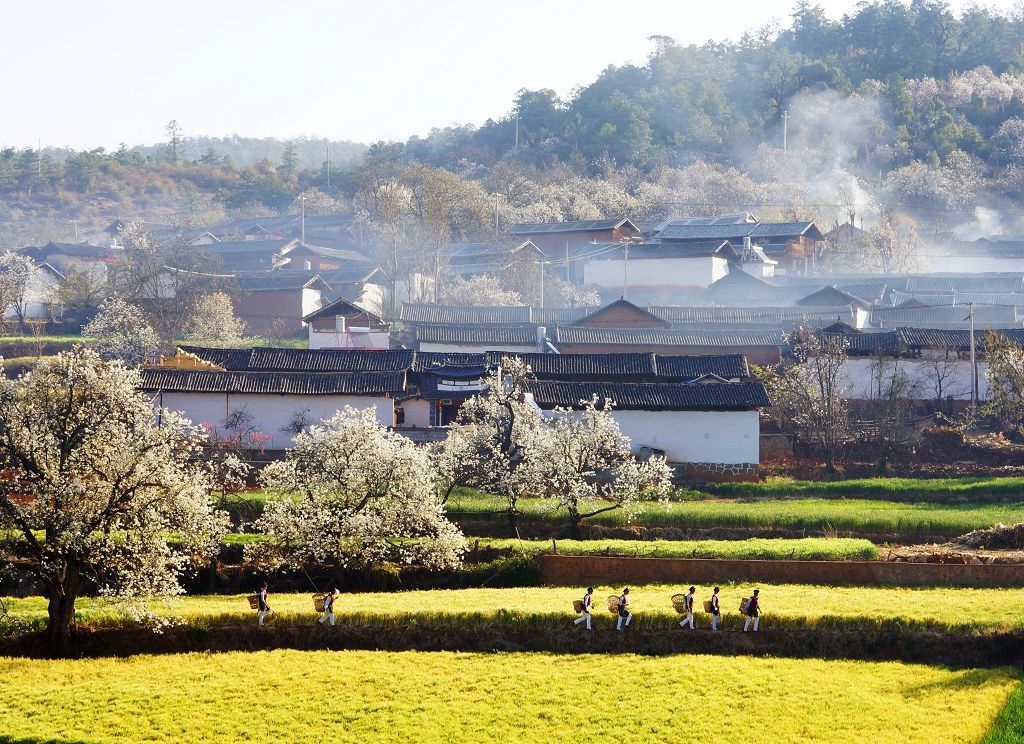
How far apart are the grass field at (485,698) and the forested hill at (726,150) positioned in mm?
59237

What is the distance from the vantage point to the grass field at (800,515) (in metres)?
31.4

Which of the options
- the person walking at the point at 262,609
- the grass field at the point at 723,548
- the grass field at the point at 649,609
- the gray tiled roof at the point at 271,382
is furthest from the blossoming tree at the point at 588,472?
the person walking at the point at 262,609

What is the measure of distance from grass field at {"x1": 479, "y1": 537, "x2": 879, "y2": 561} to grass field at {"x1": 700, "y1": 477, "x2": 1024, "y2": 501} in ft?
19.6

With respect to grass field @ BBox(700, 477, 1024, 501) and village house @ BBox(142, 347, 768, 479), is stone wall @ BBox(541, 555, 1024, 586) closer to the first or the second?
grass field @ BBox(700, 477, 1024, 501)

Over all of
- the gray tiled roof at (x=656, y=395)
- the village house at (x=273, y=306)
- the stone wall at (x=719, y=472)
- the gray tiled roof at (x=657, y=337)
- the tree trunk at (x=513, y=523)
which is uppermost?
the village house at (x=273, y=306)

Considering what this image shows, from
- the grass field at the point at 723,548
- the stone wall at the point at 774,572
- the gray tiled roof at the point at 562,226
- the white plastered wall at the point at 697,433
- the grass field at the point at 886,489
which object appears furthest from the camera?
the gray tiled roof at the point at 562,226

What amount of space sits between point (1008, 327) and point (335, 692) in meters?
41.3

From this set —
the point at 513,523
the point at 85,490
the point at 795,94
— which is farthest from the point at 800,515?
the point at 795,94

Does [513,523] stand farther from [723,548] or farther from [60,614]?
[60,614]

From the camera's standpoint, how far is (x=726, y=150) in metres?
105

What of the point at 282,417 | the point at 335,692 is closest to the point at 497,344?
the point at 282,417

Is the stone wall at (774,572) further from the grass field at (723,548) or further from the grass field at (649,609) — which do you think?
the grass field at (723,548)

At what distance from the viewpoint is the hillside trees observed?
74.9 ft

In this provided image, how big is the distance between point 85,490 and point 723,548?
13.7 metres
